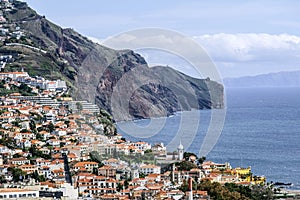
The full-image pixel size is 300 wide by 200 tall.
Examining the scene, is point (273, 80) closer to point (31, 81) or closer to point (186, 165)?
point (31, 81)

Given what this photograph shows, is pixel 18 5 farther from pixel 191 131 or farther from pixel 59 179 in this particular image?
pixel 59 179

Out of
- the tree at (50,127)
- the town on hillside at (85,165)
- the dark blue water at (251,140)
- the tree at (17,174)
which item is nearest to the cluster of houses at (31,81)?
the town on hillside at (85,165)

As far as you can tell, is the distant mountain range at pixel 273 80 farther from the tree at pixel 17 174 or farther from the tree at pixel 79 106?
the tree at pixel 17 174

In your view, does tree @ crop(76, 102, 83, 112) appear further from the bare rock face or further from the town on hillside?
the bare rock face

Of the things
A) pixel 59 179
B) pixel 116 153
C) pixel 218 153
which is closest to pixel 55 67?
pixel 218 153

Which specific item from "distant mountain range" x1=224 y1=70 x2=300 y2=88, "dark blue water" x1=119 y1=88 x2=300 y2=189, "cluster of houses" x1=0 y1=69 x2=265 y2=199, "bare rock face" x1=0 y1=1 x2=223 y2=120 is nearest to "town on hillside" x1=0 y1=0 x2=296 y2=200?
"cluster of houses" x1=0 y1=69 x2=265 y2=199

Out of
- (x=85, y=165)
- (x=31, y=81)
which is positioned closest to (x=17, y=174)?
(x=85, y=165)
